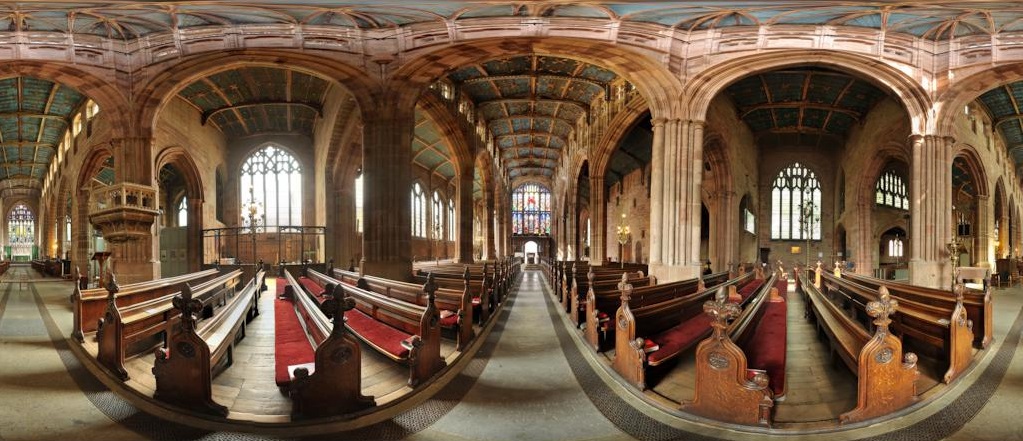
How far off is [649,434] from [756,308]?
2297 mm

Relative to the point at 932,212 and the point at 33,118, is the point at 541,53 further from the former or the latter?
the point at 33,118

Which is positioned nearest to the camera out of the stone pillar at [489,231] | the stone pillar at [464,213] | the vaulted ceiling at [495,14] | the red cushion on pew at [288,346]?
the red cushion on pew at [288,346]

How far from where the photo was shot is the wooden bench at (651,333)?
405 centimetres

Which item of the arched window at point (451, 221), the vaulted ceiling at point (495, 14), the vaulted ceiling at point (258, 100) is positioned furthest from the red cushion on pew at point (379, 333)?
the arched window at point (451, 221)

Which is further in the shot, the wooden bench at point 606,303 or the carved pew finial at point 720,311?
the wooden bench at point 606,303

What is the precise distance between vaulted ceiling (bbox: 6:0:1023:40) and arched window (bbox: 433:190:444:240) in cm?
2125

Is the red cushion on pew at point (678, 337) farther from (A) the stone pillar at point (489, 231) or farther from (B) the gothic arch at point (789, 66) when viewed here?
(A) the stone pillar at point (489, 231)

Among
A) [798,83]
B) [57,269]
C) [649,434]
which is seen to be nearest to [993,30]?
[798,83]

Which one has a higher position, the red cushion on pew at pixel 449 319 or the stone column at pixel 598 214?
the stone column at pixel 598 214

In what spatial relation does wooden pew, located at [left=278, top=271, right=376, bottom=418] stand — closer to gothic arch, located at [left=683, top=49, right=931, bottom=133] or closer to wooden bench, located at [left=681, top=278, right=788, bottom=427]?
wooden bench, located at [left=681, top=278, right=788, bottom=427]

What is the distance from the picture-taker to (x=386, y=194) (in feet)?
36.1

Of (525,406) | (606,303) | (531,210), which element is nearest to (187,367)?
(525,406)

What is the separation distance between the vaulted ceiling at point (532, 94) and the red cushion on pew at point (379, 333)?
8150 millimetres

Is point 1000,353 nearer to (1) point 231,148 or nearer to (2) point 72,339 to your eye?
(2) point 72,339
